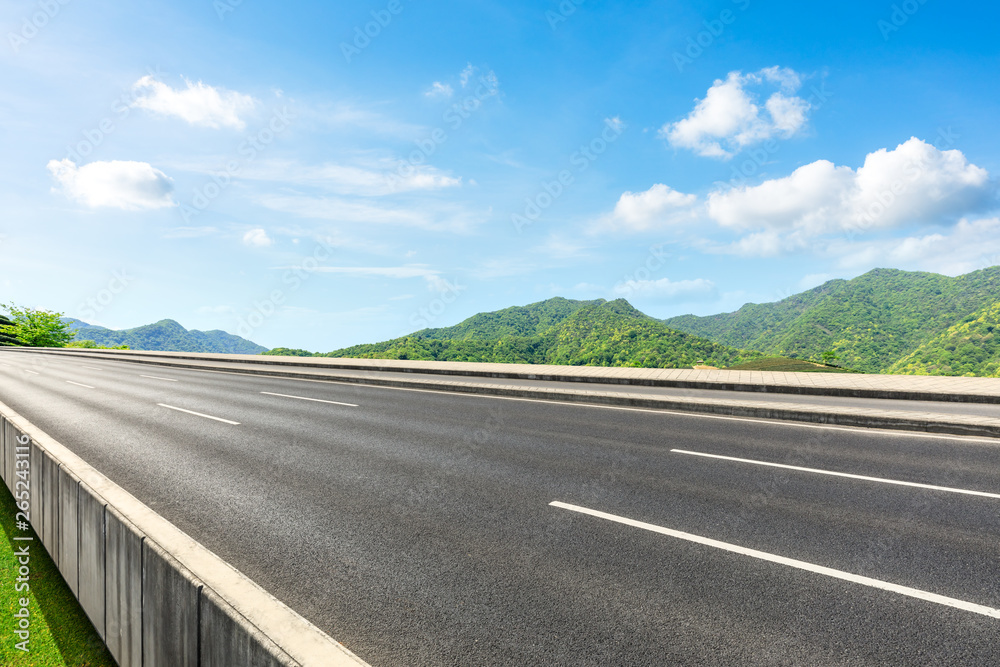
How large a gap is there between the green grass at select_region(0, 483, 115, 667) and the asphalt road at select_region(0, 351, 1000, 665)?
112 cm

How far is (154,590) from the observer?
3289 millimetres

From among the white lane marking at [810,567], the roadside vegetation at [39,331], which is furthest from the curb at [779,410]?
the roadside vegetation at [39,331]

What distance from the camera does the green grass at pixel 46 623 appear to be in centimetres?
426

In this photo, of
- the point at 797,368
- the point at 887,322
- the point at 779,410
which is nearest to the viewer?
the point at 779,410

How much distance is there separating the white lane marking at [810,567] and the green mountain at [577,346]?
95.1ft

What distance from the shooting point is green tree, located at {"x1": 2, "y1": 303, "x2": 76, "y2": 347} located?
72562 millimetres

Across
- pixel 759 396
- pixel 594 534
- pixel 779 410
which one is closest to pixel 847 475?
pixel 779 410

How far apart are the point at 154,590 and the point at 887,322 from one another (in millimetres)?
103266

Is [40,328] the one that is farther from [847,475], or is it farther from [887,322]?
[887,322]

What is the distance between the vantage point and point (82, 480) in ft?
14.8

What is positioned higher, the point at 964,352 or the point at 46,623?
the point at 964,352

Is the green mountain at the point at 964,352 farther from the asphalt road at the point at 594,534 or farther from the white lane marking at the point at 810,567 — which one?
the white lane marking at the point at 810,567

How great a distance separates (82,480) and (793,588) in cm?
611

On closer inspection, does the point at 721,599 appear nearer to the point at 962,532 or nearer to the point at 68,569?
the point at 962,532
